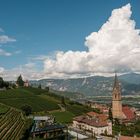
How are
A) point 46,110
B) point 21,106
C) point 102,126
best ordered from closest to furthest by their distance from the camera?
point 102,126
point 21,106
point 46,110

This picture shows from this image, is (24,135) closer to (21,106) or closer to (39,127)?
(39,127)

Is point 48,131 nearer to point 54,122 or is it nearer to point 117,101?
point 54,122

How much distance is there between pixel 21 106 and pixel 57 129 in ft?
142

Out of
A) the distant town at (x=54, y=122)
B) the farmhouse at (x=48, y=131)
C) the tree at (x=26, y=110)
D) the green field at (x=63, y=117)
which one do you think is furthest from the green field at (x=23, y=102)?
the farmhouse at (x=48, y=131)

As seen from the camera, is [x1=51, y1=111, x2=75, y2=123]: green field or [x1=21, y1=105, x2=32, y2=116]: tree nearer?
[x1=21, y1=105, x2=32, y2=116]: tree

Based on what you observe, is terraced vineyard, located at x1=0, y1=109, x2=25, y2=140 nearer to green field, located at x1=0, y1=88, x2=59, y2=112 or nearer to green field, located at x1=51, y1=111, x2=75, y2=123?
green field, located at x1=51, y1=111, x2=75, y2=123

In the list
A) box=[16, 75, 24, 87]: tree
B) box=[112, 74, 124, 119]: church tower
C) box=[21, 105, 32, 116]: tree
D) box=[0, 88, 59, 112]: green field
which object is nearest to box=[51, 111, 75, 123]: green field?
box=[0, 88, 59, 112]: green field

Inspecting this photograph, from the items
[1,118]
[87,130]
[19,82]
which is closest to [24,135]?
[1,118]

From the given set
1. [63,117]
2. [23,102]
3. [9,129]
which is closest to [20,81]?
[23,102]

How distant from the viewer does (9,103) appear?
110m

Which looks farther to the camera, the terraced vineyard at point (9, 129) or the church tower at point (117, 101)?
the church tower at point (117, 101)

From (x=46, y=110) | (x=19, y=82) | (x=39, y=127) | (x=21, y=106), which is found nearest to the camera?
(x=39, y=127)

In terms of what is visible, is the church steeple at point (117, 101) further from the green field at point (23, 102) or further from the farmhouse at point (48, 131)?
the farmhouse at point (48, 131)

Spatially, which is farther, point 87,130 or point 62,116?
point 62,116
